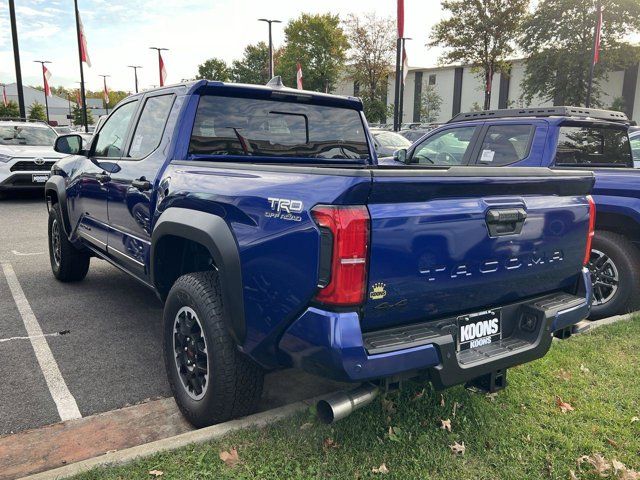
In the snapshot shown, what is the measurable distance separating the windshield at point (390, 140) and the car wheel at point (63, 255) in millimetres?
11005

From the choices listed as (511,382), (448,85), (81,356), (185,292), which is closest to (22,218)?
(81,356)

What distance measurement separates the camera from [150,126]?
13.1 feet

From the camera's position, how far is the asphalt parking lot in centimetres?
339

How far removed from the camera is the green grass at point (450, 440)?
2.62 meters

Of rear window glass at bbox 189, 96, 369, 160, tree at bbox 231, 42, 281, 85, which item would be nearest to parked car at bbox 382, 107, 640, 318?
rear window glass at bbox 189, 96, 369, 160

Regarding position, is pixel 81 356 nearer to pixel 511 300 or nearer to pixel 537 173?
pixel 511 300

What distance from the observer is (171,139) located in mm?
3529

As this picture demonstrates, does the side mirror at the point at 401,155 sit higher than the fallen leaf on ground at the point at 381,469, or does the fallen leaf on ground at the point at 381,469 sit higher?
the side mirror at the point at 401,155

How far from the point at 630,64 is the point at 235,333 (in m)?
40.1

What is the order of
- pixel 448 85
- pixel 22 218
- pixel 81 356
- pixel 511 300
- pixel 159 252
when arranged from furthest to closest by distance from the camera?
pixel 448 85 → pixel 22 218 → pixel 81 356 → pixel 159 252 → pixel 511 300

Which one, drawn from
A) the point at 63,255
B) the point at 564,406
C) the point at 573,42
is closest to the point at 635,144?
the point at 564,406

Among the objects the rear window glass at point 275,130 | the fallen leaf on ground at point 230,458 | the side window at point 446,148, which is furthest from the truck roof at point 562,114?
the fallen leaf on ground at point 230,458

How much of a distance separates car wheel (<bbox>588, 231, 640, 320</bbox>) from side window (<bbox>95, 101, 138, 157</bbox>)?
4.21m

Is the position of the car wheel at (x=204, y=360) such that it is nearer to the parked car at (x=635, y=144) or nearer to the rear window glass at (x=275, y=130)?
the rear window glass at (x=275, y=130)
